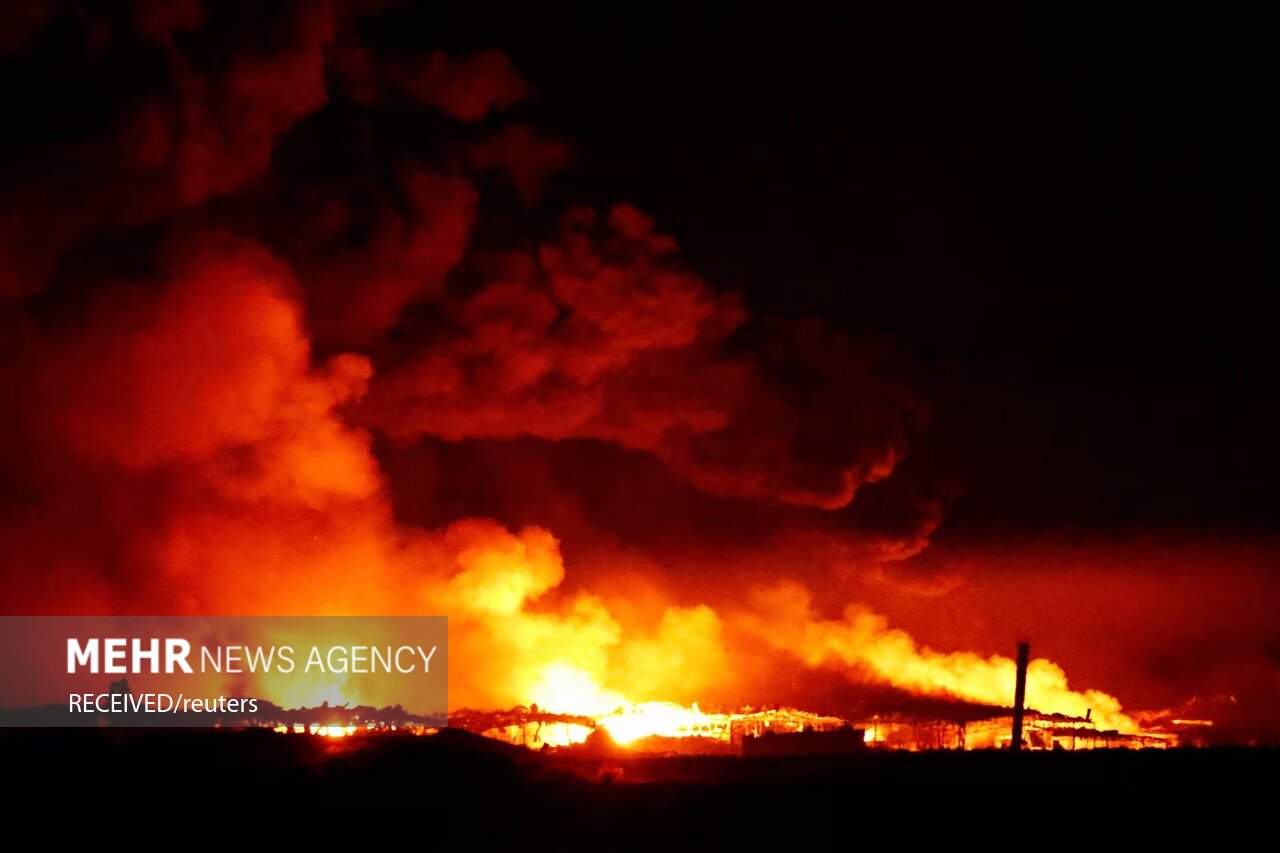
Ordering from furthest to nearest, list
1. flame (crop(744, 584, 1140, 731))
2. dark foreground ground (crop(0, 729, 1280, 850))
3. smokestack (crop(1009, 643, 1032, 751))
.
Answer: flame (crop(744, 584, 1140, 731)), smokestack (crop(1009, 643, 1032, 751)), dark foreground ground (crop(0, 729, 1280, 850))

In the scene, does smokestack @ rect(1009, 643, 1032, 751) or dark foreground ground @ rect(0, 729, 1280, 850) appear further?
smokestack @ rect(1009, 643, 1032, 751)

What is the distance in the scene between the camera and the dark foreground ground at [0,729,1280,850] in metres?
18.6

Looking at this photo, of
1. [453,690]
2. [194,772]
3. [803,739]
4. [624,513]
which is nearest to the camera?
[194,772]

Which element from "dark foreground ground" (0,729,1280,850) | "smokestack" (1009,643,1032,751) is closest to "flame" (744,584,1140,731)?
"smokestack" (1009,643,1032,751)

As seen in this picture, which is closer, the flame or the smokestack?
the smokestack

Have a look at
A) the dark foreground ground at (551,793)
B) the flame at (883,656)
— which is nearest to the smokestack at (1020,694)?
the dark foreground ground at (551,793)

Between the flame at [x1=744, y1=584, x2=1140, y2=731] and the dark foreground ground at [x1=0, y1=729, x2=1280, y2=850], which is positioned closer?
the dark foreground ground at [x1=0, y1=729, x2=1280, y2=850]

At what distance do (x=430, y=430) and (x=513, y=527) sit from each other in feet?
12.9

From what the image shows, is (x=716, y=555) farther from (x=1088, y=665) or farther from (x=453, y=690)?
(x=1088, y=665)

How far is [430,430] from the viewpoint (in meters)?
36.0

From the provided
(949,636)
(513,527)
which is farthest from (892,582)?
(513,527)

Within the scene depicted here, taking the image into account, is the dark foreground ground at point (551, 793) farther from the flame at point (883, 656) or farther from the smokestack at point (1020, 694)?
the flame at point (883, 656)

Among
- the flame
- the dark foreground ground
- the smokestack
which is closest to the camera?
the dark foreground ground

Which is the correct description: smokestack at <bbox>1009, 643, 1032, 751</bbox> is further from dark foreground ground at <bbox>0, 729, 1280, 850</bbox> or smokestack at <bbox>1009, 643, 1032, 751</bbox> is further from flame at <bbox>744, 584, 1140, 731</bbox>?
flame at <bbox>744, 584, 1140, 731</bbox>
